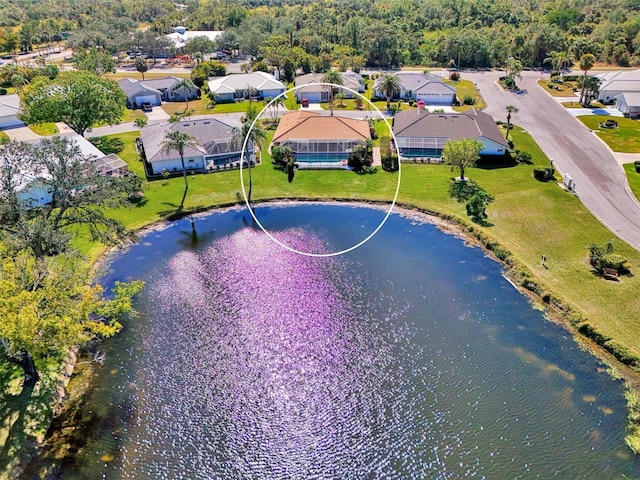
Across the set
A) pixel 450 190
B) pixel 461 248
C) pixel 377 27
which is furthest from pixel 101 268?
pixel 377 27

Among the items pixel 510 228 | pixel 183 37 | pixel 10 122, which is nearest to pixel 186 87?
pixel 10 122

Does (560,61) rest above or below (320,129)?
above

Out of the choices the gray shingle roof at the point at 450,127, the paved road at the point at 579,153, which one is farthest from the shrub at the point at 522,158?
the paved road at the point at 579,153

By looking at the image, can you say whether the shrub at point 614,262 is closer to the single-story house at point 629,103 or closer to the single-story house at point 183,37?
the single-story house at point 629,103

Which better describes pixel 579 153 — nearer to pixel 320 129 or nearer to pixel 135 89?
→ pixel 320 129

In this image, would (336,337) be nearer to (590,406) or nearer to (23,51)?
(590,406)
